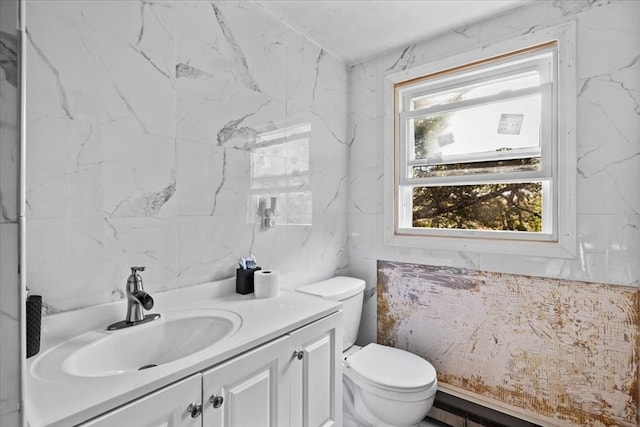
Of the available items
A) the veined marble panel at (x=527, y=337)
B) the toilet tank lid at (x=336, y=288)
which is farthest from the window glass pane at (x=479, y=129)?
the toilet tank lid at (x=336, y=288)

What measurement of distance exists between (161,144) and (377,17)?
1312mm

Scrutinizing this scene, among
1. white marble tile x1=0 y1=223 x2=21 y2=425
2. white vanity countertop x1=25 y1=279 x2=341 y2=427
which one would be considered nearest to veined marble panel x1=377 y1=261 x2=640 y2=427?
white vanity countertop x1=25 y1=279 x2=341 y2=427

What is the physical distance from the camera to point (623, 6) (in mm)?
1415

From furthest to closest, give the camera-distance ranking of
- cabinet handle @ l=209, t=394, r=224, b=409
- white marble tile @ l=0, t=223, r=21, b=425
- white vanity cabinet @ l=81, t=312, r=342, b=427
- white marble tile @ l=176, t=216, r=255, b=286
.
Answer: white marble tile @ l=176, t=216, r=255, b=286 < cabinet handle @ l=209, t=394, r=224, b=409 < white vanity cabinet @ l=81, t=312, r=342, b=427 < white marble tile @ l=0, t=223, r=21, b=425

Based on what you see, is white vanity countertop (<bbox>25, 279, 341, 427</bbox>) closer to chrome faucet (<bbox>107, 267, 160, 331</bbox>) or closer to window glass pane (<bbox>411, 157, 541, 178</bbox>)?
chrome faucet (<bbox>107, 267, 160, 331</bbox>)

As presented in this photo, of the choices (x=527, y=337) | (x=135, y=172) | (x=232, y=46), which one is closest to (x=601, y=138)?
(x=527, y=337)

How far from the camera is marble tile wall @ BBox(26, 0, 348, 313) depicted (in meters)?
0.98

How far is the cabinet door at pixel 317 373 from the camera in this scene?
1.15 meters

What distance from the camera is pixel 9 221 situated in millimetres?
483

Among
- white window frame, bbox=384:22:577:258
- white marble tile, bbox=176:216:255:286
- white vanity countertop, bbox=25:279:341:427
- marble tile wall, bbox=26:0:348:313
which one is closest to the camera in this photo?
white vanity countertop, bbox=25:279:341:427

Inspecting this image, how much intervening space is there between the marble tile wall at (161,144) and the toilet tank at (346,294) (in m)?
0.14

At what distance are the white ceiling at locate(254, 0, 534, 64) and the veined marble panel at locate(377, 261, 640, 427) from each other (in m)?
1.38

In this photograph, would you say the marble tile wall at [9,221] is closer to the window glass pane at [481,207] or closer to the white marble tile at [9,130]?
the white marble tile at [9,130]

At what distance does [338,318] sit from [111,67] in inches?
49.7
